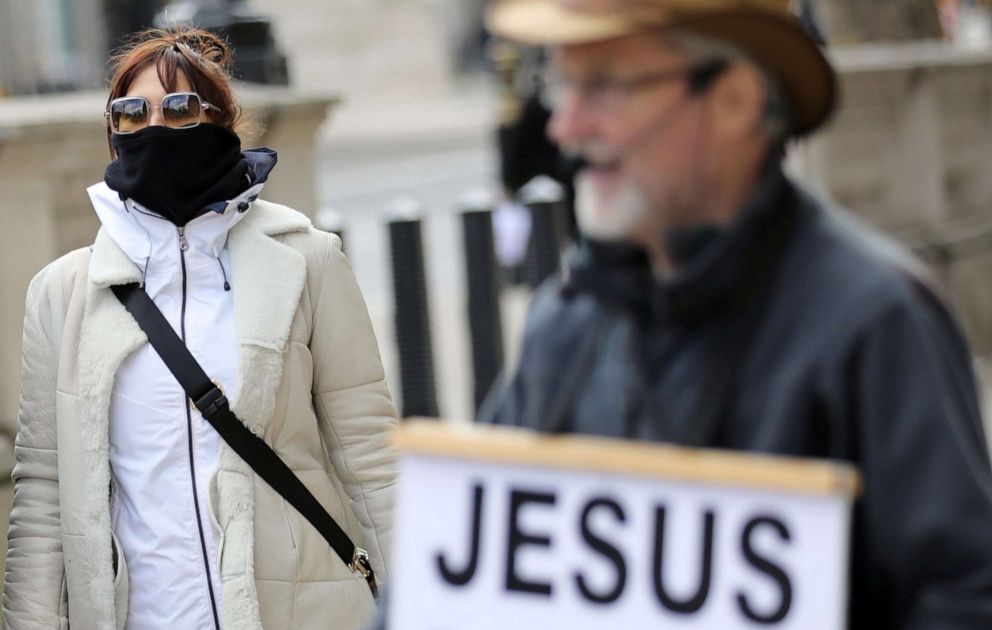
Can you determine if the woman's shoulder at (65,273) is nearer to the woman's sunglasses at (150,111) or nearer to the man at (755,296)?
the woman's sunglasses at (150,111)

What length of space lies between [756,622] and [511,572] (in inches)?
12.5

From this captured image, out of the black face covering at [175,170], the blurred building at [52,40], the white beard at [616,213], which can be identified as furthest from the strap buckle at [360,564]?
the blurred building at [52,40]

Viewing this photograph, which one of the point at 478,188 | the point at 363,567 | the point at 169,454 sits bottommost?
the point at 478,188

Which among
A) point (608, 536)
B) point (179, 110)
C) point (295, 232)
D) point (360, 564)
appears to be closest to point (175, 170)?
point (179, 110)

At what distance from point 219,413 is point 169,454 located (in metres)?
0.13

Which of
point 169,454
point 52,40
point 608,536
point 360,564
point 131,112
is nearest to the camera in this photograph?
point 608,536

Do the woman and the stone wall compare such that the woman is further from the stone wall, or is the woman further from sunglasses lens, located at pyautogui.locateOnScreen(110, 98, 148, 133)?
the stone wall

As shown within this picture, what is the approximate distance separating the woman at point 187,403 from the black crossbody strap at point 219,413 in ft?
0.07

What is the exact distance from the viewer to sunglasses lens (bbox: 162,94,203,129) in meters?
3.74

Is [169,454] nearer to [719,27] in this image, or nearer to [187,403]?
[187,403]

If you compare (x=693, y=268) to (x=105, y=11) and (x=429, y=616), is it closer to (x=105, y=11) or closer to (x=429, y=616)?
(x=429, y=616)

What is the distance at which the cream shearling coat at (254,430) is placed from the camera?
360cm

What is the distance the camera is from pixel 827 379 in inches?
81.0

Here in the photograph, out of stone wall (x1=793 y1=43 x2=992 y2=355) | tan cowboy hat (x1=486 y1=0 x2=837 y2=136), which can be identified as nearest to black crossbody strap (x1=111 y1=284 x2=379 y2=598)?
tan cowboy hat (x1=486 y1=0 x2=837 y2=136)
